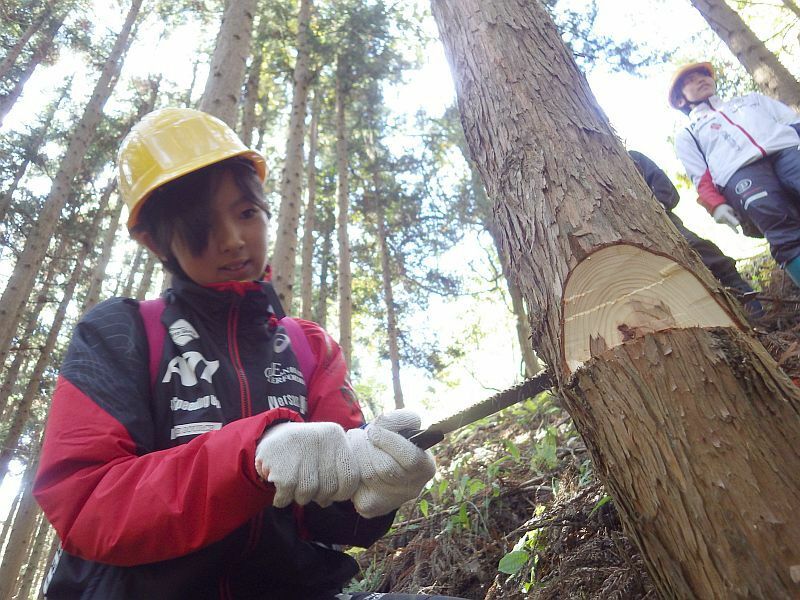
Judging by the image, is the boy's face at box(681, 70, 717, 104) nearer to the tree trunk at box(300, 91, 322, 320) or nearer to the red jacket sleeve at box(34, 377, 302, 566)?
the red jacket sleeve at box(34, 377, 302, 566)

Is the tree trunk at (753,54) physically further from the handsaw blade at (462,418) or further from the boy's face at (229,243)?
the boy's face at (229,243)

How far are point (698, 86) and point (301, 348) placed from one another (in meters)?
3.75

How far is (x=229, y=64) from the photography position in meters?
4.17

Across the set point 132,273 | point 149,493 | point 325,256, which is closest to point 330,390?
point 149,493

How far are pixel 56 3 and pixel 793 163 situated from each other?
548 inches

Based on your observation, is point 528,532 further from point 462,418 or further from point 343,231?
point 343,231

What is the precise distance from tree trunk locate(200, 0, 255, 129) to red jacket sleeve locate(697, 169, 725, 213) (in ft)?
11.7

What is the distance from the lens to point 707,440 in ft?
3.62

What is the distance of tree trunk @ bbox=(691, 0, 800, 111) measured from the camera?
5211 millimetres

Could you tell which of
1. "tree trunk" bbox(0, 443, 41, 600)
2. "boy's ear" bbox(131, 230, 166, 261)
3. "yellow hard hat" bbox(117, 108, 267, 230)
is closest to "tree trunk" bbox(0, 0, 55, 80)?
"tree trunk" bbox(0, 443, 41, 600)

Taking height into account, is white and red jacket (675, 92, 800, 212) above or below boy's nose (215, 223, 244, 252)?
above

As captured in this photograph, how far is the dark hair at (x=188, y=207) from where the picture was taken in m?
1.64

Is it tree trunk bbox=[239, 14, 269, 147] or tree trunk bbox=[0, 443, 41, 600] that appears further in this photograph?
tree trunk bbox=[0, 443, 41, 600]

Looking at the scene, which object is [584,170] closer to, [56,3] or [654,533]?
[654,533]
